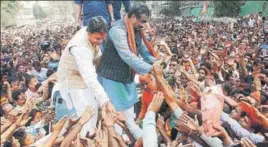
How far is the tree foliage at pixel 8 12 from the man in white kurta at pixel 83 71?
1668 inches

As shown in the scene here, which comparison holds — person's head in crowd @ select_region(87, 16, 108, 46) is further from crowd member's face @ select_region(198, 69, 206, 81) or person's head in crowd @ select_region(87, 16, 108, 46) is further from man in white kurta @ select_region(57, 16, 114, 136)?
crowd member's face @ select_region(198, 69, 206, 81)

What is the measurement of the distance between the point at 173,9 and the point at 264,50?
24110mm

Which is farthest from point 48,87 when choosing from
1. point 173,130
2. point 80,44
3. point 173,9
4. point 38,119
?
point 173,9

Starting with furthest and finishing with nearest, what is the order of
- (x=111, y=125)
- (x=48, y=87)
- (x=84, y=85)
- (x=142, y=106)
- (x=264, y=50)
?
(x=264, y=50), (x=48, y=87), (x=142, y=106), (x=84, y=85), (x=111, y=125)

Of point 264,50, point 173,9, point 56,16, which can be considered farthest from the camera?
point 56,16

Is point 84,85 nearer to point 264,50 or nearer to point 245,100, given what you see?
point 245,100

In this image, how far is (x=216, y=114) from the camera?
301cm

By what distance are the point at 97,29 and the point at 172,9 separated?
27.5 meters

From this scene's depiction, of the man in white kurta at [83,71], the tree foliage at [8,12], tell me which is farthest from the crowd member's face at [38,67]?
the tree foliage at [8,12]

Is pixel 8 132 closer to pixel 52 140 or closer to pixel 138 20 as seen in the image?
pixel 52 140

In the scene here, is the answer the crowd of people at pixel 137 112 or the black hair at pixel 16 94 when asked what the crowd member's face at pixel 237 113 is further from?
the black hair at pixel 16 94

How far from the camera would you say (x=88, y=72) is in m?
3.35

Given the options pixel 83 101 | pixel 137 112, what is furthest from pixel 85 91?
pixel 137 112

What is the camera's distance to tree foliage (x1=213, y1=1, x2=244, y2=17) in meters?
19.8
